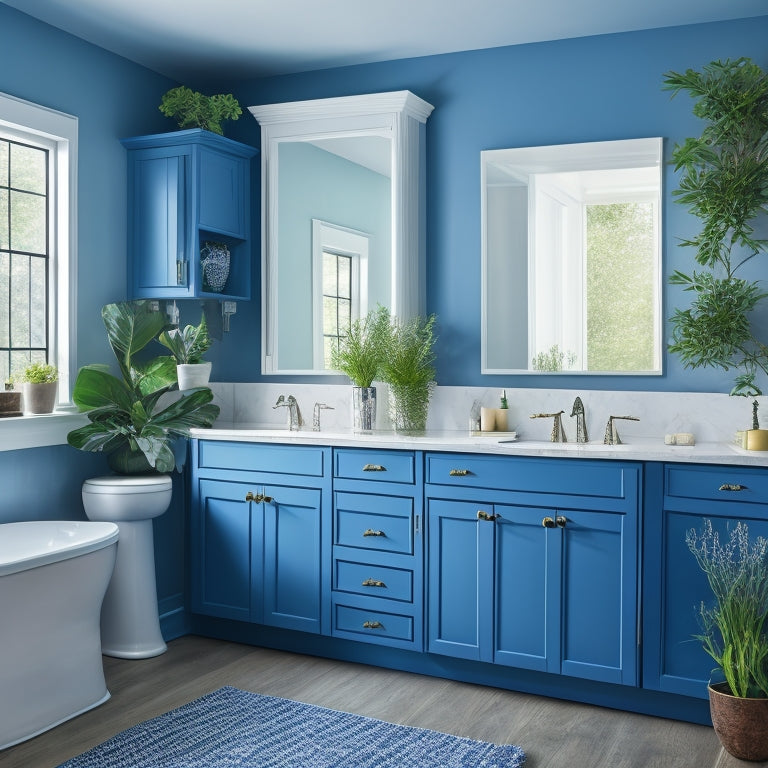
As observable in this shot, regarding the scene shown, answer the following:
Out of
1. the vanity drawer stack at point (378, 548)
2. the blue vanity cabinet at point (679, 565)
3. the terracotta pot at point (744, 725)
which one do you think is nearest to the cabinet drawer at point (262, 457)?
the vanity drawer stack at point (378, 548)

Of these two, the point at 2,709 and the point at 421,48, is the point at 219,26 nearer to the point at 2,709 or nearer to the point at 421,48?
the point at 421,48

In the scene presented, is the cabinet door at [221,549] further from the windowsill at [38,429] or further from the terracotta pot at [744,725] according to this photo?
the terracotta pot at [744,725]

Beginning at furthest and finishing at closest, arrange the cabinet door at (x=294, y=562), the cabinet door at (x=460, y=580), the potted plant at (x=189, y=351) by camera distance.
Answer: the potted plant at (x=189, y=351)
the cabinet door at (x=294, y=562)
the cabinet door at (x=460, y=580)

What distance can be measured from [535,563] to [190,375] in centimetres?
171

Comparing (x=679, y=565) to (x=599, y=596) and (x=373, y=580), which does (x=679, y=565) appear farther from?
(x=373, y=580)

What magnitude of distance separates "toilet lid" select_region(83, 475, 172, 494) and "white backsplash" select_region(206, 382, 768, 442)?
0.66m

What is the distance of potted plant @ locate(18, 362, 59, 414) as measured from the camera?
3.47m

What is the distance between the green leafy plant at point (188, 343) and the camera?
12.8ft

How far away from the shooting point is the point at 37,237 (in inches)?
144

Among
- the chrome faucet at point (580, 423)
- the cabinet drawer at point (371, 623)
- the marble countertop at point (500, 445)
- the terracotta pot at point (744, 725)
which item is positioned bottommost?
the terracotta pot at point (744, 725)

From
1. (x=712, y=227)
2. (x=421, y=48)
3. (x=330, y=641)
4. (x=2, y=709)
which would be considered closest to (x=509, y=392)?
(x=712, y=227)

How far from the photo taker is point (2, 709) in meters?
2.81

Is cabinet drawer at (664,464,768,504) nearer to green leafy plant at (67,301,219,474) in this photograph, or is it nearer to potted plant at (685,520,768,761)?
potted plant at (685,520,768,761)

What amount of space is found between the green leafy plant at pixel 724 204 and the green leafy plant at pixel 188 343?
1.99 m
